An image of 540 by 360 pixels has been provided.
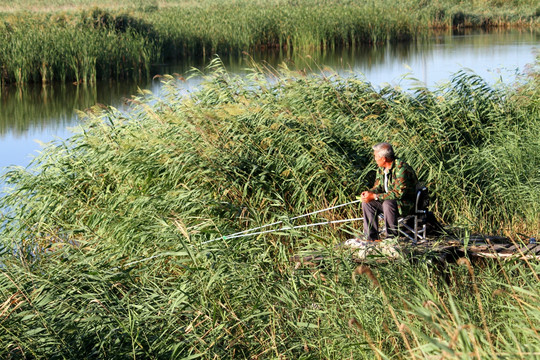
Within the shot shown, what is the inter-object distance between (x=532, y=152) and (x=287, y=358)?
14.6ft

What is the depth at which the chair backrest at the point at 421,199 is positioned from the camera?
551 centimetres

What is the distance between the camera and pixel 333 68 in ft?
56.5

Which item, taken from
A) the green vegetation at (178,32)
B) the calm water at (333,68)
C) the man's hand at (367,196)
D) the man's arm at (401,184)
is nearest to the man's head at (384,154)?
the man's arm at (401,184)

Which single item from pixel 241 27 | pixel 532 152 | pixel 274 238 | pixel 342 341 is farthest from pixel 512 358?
pixel 241 27

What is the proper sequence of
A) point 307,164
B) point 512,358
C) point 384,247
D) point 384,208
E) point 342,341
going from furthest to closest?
point 307,164 → point 384,208 → point 384,247 → point 342,341 → point 512,358

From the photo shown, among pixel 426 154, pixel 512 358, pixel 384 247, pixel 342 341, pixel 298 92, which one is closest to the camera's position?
pixel 512 358

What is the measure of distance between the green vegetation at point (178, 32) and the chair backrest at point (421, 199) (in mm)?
13177

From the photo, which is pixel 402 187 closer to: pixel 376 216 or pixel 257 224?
pixel 376 216

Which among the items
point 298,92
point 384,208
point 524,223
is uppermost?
point 298,92

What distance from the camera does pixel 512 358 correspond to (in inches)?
112

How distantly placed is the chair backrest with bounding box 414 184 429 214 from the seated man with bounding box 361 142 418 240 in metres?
0.04

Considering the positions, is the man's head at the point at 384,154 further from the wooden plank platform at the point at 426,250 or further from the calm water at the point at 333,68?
the calm water at the point at 333,68

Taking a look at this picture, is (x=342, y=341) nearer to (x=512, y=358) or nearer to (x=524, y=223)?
(x=512, y=358)

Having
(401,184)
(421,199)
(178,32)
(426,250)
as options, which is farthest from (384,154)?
(178,32)
